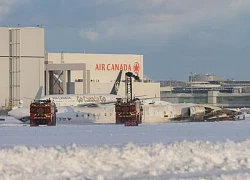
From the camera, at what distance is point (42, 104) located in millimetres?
57812

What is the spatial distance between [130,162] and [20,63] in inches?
3277

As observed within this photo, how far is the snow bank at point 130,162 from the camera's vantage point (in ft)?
45.5

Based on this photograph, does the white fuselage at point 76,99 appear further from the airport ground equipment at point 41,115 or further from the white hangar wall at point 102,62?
the white hangar wall at point 102,62

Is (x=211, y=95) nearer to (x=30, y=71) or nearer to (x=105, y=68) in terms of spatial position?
→ (x=105, y=68)

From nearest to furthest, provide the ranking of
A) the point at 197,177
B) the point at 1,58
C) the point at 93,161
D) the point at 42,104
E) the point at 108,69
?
the point at 197,177
the point at 93,161
the point at 42,104
the point at 1,58
the point at 108,69

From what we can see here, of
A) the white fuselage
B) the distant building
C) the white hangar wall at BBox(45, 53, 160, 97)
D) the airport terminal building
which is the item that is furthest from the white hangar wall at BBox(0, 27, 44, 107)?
the distant building

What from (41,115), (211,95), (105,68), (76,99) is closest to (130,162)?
(41,115)

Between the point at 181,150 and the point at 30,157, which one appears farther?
the point at 181,150

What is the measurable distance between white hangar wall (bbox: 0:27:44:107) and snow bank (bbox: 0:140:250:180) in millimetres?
81388

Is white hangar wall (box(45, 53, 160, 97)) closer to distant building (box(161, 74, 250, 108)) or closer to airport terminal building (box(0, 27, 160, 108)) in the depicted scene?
airport terminal building (box(0, 27, 160, 108))

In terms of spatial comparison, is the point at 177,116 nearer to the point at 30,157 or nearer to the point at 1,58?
the point at 1,58

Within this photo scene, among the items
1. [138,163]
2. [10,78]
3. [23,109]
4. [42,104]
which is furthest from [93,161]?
[10,78]

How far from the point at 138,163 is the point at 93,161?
3.37 feet

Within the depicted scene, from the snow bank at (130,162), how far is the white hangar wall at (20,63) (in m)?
81.4
